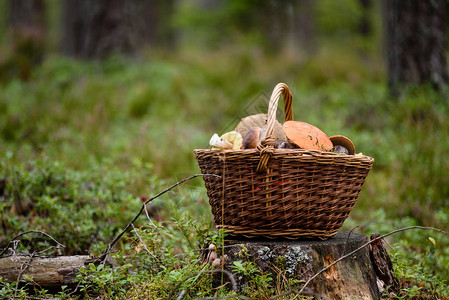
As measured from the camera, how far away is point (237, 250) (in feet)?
7.22

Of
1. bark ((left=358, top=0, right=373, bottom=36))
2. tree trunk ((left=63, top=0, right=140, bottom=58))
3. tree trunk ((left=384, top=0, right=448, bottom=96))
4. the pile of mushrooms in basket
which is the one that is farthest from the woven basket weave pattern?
bark ((left=358, top=0, right=373, bottom=36))

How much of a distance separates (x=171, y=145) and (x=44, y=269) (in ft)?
10.2

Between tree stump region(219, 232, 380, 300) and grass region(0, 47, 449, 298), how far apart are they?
0.22 metres

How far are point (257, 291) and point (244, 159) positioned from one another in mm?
658

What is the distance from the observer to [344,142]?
251cm

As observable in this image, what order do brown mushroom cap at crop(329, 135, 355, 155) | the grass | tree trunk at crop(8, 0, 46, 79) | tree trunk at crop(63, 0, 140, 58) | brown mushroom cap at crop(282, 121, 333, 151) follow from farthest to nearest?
tree trunk at crop(63, 0, 140, 58)
tree trunk at crop(8, 0, 46, 79)
the grass
brown mushroom cap at crop(329, 135, 355, 155)
brown mushroom cap at crop(282, 121, 333, 151)

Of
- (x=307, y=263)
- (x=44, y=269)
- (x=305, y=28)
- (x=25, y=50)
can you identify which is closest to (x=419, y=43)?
(x=307, y=263)

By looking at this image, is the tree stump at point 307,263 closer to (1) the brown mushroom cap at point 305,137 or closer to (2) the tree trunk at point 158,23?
(1) the brown mushroom cap at point 305,137

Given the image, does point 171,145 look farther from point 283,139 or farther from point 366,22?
point 366,22

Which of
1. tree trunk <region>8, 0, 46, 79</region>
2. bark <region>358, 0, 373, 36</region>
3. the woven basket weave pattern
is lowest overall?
the woven basket weave pattern

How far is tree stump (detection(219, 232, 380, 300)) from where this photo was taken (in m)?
2.16

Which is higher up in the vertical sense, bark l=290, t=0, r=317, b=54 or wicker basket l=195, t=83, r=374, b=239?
bark l=290, t=0, r=317, b=54

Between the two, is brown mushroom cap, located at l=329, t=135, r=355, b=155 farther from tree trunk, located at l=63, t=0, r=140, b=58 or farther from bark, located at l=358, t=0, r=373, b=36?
bark, located at l=358, t=0, r=373, b=36

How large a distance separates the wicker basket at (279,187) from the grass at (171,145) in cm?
28
